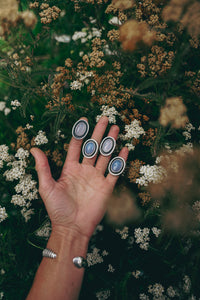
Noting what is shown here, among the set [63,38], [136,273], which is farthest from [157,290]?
[63,38]

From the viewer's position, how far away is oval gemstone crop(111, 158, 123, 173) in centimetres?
242

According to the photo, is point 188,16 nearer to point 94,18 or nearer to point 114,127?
point 114,127

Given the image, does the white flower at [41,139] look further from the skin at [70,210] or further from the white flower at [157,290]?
the white flower at [157,290]

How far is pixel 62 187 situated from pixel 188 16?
7.01ft

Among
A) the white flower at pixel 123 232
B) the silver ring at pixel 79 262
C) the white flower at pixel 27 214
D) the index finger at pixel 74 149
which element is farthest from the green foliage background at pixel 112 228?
the silver ring at pixel 79 262

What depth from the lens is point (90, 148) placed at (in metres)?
2.52

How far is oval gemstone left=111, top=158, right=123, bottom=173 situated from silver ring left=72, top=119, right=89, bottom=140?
1.57 ft

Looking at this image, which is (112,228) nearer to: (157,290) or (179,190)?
(157,290)

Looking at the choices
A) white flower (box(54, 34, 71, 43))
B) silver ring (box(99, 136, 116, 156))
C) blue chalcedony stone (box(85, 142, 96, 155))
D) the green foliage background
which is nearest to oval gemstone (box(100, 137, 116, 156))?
silver ring (box(99, 136, 116, 156))

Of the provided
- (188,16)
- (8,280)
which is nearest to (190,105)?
(188,16)

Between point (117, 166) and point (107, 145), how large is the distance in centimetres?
27

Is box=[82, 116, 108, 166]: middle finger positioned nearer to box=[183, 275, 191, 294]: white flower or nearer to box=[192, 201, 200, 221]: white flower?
box=[192, 201, 200, 221]: white flower

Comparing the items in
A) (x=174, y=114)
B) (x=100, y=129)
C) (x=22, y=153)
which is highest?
(x=174, y=114)

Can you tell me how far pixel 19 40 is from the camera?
2.40 meters
